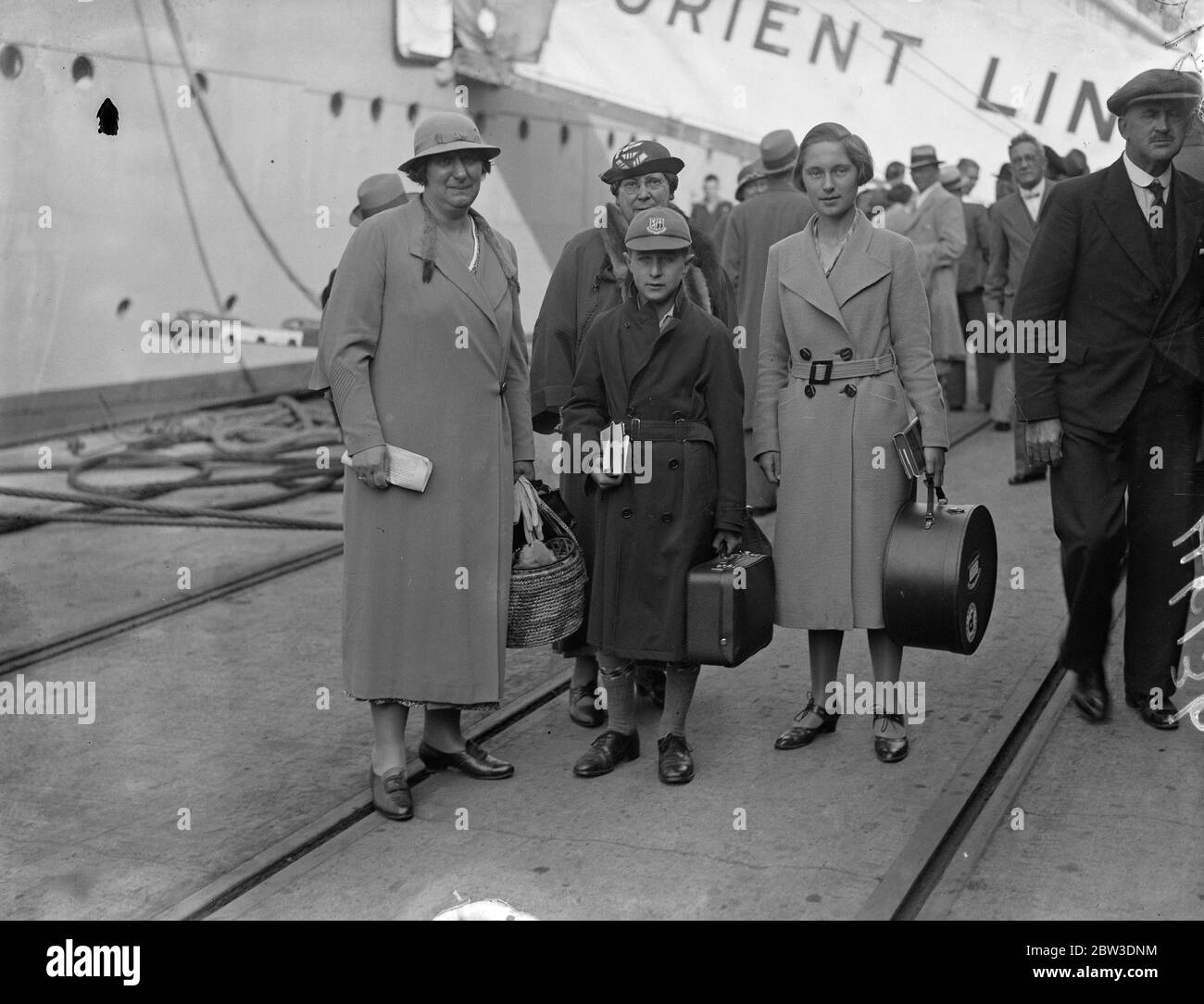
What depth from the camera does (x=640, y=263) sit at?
4.77 metres

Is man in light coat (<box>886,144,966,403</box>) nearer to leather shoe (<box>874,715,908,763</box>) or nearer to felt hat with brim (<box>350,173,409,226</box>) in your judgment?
felt hat with brim (<box>350,173,409,226</box>)

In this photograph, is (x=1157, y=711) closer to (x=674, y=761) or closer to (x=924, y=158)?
(x=674, y=761)

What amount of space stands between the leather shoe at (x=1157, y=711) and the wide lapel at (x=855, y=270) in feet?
5.93

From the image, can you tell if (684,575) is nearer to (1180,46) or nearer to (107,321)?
(1180,46)

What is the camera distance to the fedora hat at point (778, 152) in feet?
26.9

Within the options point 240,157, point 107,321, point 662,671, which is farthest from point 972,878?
point 240,157

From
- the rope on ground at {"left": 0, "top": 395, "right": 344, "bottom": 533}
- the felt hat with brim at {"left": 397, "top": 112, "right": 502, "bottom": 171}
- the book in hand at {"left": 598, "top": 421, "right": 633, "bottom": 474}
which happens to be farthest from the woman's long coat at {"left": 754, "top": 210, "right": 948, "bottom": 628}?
the rope on ground at {"left": 0, "top": 395, "right": 344, "bottom": 533}

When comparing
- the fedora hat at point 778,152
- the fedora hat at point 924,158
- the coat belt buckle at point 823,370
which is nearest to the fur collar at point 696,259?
the coat belt buckle at point 823,370

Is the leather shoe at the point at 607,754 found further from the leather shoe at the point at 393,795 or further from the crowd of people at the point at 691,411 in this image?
the leather shoe at the point at 393,795

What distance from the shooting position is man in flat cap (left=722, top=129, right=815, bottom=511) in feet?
27.6

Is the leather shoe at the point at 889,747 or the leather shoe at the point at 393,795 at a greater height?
the leather shoe at the point at 889,747

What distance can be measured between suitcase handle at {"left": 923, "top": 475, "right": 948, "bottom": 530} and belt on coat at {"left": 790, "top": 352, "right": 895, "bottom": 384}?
397mm

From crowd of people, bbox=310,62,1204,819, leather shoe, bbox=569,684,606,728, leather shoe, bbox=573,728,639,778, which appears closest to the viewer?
crowd of people, bbox=310,62,1204,819

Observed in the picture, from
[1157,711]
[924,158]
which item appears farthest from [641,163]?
[924,158]
